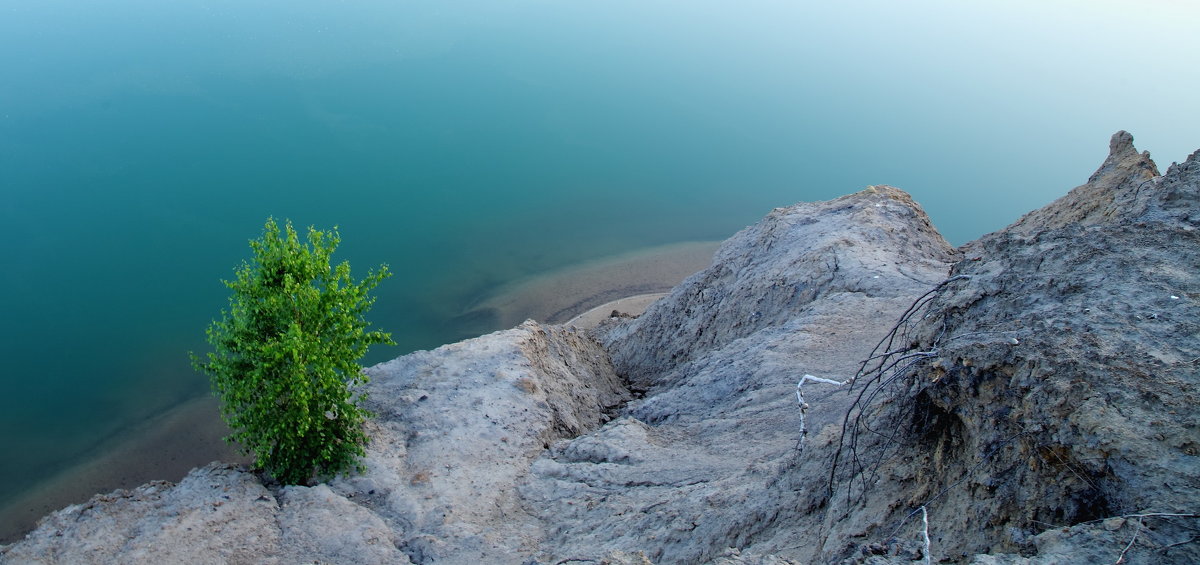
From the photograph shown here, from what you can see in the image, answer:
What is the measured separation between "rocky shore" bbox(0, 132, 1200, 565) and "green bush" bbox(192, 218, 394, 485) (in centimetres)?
58

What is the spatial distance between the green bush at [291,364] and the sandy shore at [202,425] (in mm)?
8716

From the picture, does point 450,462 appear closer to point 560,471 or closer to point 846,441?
point 560,471

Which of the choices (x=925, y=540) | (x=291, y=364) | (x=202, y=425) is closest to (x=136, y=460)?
(x=202, y=425)

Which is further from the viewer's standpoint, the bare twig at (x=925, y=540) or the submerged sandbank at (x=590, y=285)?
the submerged sandbank at (x=590, y=285)

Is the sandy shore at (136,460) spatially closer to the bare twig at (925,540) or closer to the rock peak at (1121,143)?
the bare twig at (925,540)

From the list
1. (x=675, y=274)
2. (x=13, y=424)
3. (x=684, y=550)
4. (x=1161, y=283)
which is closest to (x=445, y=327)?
(x=675, y=274)

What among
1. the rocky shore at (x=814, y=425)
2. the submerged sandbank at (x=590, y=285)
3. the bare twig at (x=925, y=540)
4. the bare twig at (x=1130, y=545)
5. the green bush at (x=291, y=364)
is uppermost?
the submerged sandbank at (x=590, y=285)

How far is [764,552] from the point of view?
893 centimetres

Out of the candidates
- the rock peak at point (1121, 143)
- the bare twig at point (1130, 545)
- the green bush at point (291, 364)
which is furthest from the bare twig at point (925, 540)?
the rock peak at point (1121, 143)

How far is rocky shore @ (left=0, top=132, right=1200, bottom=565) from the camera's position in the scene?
275 inches

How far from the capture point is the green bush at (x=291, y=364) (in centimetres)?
1262

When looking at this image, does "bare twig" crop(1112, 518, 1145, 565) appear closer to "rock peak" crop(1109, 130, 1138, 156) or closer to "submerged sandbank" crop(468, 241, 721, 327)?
"rock peak" crop(1109, 130, 1138, 156)

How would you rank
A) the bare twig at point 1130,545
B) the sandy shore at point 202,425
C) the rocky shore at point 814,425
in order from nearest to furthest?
1. the bare twig at point 1130,545
2. the rocky shore at point 814,425
3. the sandy shore at point 202,425

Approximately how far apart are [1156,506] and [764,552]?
13.2ft
